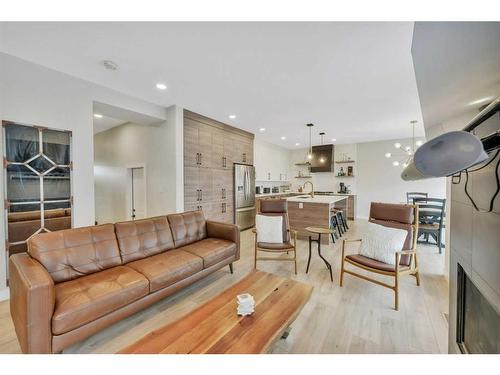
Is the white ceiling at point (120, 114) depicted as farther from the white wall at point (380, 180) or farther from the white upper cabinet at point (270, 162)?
the white wall at point (380, 180)

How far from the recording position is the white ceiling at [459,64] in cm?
92

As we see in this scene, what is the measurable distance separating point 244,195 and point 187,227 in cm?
274

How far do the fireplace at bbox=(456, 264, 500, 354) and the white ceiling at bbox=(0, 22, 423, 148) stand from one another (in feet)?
7.03

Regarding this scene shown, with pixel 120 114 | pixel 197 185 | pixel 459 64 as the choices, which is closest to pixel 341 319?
pixel 459 64

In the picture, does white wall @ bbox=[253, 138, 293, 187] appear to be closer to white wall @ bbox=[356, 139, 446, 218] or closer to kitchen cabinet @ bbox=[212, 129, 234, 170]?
kitchen cabinet @ bbox=[212, 129, 234, 170]

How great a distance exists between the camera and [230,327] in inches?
52.3

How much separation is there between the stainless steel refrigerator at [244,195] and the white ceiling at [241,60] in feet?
6.38

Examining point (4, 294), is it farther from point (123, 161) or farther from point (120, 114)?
point (123, 161)

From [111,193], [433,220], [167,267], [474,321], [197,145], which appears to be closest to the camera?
[474,321]

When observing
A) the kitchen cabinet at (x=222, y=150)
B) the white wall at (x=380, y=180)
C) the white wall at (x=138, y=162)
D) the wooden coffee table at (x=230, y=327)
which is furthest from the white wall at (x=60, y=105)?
the white wall at (x=380, y=180)

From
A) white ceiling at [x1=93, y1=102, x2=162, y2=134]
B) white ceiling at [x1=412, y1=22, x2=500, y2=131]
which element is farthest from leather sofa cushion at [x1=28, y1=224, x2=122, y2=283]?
white ceiling at [x1=412, y1=22, x2=500, y2=131]

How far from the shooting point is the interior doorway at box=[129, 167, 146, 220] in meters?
4.60

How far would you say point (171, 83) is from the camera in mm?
2955
